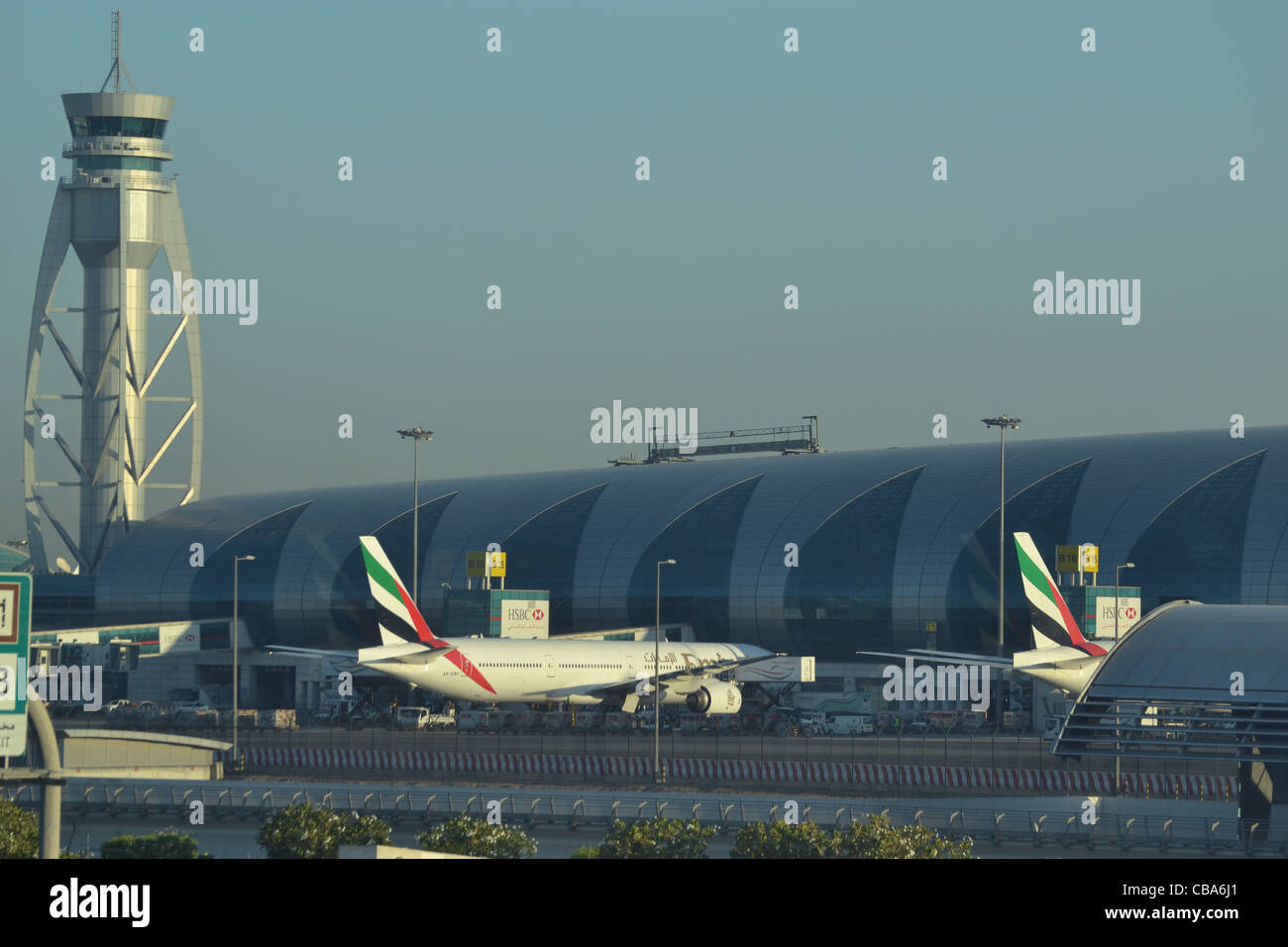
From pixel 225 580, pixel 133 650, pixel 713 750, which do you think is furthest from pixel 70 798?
pixel 225 580

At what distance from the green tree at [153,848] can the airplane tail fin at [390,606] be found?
144 feet

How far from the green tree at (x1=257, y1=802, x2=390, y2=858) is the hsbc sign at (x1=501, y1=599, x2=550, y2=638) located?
217ft

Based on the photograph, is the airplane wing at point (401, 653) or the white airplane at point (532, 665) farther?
the white airplane at point (532, 665)

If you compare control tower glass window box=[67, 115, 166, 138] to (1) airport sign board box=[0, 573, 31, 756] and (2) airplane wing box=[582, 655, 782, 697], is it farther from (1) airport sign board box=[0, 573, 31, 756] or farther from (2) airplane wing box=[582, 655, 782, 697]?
(1) airport sign board box=[0, 573, 31, 756]

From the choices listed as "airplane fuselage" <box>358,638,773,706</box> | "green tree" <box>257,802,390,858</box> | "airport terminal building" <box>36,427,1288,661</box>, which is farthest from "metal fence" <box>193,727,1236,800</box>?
"green tree" <box>257,802,390,858</box>

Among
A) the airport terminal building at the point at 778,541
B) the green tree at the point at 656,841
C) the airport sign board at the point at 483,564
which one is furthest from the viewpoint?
the airport sign board at the point at 483,564

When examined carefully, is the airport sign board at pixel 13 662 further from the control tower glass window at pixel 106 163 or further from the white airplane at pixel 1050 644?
the control tower glass window at pixel 106 163

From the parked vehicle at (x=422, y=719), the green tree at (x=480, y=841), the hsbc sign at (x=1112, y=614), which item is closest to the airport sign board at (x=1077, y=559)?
the hsbc sign at (x=1112, y=614)

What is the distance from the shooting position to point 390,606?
78750mm

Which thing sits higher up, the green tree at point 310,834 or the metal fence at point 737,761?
the green tree at point 310,834

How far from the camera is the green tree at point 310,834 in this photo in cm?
3325

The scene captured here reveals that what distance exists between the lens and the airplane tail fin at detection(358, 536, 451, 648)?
78.4 meters

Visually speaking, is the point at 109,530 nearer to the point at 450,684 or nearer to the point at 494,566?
the point at 494,566

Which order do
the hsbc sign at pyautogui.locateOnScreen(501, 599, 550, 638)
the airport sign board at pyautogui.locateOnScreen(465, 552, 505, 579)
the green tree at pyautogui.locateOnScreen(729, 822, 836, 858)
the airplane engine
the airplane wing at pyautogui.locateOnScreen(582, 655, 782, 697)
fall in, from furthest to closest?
the airport sign board at pyautogui.locateOnScreen(465, 552, 505, 579) < the hsbc sign at pyautogui.locateOnScreen(501, 599, 550, 638) < the airplane engine < the airplane wing at pyautogui.locateOnScreen(582, 655, 782, 697) < the green tree at pyautogui.locateOnScreen(729, 822, 836, 858)
